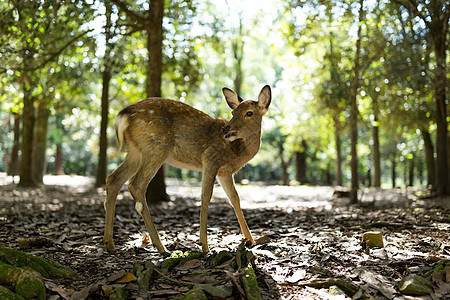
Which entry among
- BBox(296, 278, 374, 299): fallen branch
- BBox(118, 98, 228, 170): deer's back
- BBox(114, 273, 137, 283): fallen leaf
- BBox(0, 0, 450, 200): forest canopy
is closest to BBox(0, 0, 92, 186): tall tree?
BBox(0, 0, 450, 200): forest canopy

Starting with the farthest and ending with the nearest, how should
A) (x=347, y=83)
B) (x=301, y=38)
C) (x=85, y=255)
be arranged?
(x=301, y=38) < (x=347, y=83) < (x=85, y=255)

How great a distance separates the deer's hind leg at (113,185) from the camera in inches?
173

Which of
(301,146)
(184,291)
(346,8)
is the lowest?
(184,291)

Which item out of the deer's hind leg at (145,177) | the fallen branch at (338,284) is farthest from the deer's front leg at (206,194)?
the fallen branch at (338,284)

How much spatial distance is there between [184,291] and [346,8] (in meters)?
7.98

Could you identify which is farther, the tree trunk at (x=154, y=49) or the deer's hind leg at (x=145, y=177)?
the tree trunk at (x=154, y=49)

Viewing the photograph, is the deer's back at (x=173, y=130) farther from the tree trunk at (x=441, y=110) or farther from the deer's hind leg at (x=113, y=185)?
the tree trunk at (x=441, y=110)

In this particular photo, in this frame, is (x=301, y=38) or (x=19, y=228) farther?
(x=301, y=38)

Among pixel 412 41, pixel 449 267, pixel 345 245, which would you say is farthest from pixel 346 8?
pixel 449 267

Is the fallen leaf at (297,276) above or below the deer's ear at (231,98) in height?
below

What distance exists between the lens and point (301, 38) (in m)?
10.9

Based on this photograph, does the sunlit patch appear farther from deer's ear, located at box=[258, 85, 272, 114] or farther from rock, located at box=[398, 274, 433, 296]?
rock, located at box=[398, 274, 433, 296]

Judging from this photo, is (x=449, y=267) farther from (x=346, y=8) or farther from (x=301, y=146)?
(x=301, y=146)

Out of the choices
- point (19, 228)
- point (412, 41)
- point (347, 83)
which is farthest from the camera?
point (347, 83)
